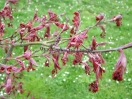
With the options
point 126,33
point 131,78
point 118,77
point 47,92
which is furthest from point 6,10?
point 126,33

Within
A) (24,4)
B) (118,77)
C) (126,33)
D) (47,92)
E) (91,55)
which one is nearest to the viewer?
(118,77)

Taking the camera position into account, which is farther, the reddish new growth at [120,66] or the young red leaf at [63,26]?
the young red leaf at [63,26]

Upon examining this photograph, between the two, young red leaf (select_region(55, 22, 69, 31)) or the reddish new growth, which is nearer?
the reddish new growth

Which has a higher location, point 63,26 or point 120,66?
point 63,26

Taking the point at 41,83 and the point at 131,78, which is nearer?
the point at 41,83

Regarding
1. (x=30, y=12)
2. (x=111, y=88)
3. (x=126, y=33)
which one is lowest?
(x=111, y=88)

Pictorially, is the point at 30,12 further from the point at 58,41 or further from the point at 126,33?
the point at 58,41

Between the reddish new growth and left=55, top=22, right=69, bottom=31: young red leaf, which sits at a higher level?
left=55, top=22, right=69, bottom=31: young red leaf

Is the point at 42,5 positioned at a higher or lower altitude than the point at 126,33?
higher

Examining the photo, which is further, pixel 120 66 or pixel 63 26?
pixel 63 26

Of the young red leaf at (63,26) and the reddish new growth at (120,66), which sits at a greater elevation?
the young red leaf at (63,26)

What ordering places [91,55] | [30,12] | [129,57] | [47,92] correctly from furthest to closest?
1. [30,12]
2. [129,57]
3. [47,92]
4. [91,55]
